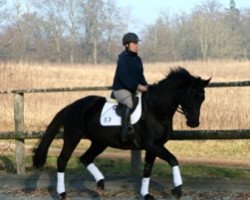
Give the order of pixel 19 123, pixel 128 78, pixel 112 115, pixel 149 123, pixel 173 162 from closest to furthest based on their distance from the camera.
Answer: pixel 173 162, pixel 149 123, pixel 128 78, pixel 112 115, pixel 19 123

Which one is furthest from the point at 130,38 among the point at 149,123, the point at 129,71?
the point at 149,123

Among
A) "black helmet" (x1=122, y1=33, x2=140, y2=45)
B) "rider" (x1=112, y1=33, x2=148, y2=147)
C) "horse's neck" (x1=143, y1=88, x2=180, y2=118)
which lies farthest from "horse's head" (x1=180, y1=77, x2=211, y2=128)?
"black helmet" (x1=122, y1=33, x2=140, y2=45)

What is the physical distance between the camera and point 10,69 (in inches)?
800

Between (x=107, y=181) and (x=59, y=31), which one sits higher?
(x=59, y=31)

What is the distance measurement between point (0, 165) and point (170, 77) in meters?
4.75

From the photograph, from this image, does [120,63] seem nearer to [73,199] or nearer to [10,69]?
[73,199]

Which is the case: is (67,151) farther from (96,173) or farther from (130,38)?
(130,38)

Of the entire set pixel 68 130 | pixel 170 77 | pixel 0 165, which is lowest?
pixel 0 165

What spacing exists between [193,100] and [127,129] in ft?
3.12

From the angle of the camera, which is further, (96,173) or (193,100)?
(96,173)

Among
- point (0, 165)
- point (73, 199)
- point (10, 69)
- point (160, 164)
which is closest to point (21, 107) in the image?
point (0, 165)

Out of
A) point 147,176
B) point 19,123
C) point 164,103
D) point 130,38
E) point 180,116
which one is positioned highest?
point 130,38

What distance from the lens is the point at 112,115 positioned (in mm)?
6945

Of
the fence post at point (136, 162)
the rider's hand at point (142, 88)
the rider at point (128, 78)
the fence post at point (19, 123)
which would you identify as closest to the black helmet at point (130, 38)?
the rider at point (128, 78)
